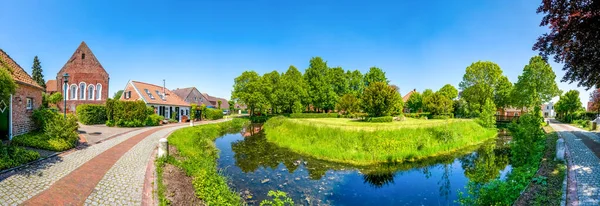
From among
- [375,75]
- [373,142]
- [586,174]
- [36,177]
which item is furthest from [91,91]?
[375,75]

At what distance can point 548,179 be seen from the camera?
8.33m

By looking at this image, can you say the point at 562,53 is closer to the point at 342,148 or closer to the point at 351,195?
the point at 351,195

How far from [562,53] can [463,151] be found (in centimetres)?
1130

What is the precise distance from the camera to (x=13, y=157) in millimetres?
8719

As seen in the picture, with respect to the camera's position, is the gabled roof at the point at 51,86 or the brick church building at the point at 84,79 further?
the gabled roof at the point at 51,86

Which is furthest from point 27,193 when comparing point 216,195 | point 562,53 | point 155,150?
point 562,53

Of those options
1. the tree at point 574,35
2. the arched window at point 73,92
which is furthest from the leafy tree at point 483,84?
the arched window at point 73,92

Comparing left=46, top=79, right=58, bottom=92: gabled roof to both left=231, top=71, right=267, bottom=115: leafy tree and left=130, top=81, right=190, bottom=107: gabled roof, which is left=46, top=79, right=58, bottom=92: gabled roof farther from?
left=231, top=71, right=267, bottom=115: leafy tree

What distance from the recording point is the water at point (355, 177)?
30.5 feet

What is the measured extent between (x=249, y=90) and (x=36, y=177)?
3281 cm

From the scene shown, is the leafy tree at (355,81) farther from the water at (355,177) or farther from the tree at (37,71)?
the tree at (37,71)

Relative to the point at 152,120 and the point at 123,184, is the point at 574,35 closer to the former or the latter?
the point at 123,184

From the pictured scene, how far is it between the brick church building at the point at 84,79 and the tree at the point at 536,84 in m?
57.6

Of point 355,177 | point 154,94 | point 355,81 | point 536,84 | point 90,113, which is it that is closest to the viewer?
point 355,177
